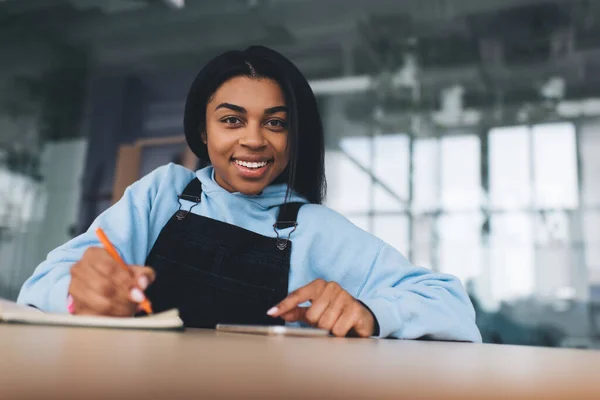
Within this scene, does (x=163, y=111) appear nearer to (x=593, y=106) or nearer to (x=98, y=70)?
(x=98, y=70)

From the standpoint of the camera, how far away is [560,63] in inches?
134

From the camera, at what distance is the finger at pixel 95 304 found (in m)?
0.52

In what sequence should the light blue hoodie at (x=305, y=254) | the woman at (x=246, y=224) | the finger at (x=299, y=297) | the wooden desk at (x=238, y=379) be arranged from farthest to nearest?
the woman at (x=246, y=224)
the light blue hoodie at (x=305, y=254)
the finger at (x=299, y=297)
the wooden desk at (x=238, y=379)

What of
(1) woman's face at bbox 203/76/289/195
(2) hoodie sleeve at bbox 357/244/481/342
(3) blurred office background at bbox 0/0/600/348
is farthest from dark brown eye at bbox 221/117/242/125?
(3) blurred office background at bbox 0/0/600/348

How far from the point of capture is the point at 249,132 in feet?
2.55

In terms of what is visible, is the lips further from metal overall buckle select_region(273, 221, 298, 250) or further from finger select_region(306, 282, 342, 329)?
finger select_region(306, 282, 342, 329)

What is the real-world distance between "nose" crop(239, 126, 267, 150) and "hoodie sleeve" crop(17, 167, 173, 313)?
5.7 inches

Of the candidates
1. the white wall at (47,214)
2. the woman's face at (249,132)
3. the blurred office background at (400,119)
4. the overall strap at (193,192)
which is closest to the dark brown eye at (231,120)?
the woman's face at (249,132)

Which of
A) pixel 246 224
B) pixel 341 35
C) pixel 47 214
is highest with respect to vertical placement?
pixel 341 35

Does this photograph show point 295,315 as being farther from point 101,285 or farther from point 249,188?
point 249,188

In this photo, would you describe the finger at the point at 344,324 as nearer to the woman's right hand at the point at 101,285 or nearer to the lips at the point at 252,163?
Result: the woman's right hand at the point at 101,285

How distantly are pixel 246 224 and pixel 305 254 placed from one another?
10cm

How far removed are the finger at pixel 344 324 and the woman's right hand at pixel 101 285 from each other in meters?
0.18

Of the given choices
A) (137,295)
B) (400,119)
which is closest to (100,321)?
(137,295)
